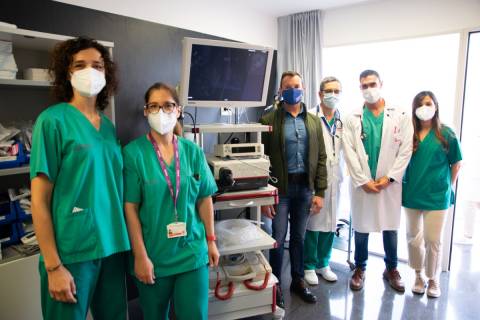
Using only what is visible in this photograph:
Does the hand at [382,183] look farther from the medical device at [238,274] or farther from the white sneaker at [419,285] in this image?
the medical device at [238,274]

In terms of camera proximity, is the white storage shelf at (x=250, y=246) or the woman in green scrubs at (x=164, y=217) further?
the white storage shelf at (x=250, y=246)

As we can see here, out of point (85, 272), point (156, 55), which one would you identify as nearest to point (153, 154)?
point (85, 272)

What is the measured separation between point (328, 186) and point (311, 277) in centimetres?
73

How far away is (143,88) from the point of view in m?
2.30

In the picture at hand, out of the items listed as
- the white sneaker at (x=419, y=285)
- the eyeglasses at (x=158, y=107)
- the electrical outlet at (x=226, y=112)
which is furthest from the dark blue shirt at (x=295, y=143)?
the white sneaker at (x=419, y=285)

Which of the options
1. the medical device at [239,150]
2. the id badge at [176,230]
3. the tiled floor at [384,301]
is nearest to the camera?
the id badge at [176,230]

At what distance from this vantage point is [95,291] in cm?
137

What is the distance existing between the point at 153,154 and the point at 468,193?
326 cm

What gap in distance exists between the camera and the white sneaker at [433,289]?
2.40m

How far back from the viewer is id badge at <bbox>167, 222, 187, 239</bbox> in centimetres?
138

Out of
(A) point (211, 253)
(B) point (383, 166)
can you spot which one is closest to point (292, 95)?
(B) point (383, 166)

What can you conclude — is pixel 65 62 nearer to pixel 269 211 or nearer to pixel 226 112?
pixel 269 211

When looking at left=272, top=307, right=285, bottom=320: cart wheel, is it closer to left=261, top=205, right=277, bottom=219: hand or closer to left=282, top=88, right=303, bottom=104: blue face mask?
left=261, top=205, right=277, bottom=219: hand

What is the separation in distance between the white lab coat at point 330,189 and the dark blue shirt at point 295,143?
0.37 metres
